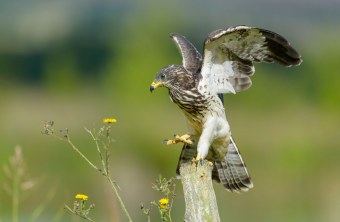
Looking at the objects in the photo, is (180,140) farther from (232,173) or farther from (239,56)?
(232,173)

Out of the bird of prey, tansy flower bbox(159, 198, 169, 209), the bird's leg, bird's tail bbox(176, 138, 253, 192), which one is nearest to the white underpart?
the bird of prey

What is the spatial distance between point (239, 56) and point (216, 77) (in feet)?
0.80

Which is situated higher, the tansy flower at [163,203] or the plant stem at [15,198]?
the tansy flower at [163,203]

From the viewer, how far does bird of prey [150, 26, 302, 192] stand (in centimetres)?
772

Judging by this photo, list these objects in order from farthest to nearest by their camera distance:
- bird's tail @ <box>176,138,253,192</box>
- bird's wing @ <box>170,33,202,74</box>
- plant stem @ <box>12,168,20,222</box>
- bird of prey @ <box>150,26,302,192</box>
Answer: bird's tail @ <box>176,138,253,192</box>, bird's wing @ <box>170,33,202,74</box>, bird of prey @ <box>150,26,302,192</box>, plant stem @ <box>12,168,20,222</box>

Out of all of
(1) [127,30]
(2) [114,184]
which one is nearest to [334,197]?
(2) [114,184]

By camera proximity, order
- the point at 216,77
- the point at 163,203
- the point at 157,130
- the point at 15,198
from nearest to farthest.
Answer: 1. the point at 163,203
2. the point at 15,198
3. the point at 216,77
4. the point at 157,130

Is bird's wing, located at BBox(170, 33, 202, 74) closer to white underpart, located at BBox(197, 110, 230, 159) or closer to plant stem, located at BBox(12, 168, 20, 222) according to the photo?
white underpart, located at BBox(197, 110, 230, 159)

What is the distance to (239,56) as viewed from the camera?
8008 millimetres

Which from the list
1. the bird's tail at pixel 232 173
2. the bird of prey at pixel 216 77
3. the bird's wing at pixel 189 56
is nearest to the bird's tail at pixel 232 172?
the bird's tail at pixel 232 173

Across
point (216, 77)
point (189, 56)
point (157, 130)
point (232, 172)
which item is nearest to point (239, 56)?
point (216, 77)

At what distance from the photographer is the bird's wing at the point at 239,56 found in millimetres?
7742

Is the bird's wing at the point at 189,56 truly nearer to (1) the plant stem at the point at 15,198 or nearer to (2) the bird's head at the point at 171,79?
(2) the bird's head at the point at 171,79

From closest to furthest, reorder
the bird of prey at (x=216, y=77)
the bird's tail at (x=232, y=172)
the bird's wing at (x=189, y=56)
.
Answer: the bird of prey at (x=216, y=77) < the bird's wing at (x=189, y=56) < the bird's tail at (x=232, y=172)
